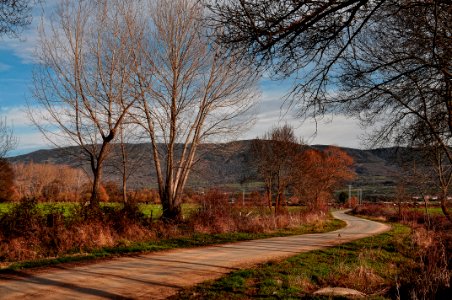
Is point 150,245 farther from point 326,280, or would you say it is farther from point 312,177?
point 312,177

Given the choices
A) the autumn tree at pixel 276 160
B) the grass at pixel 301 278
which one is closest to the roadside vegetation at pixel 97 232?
the grass at pixel 301 278

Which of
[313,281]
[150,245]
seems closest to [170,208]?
[150,245]

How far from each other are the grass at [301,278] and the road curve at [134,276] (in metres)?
0.59

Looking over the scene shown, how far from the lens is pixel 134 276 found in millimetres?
8906

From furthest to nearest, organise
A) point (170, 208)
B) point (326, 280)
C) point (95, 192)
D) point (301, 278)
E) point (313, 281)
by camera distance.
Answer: point (170, 208)
point (95, 192)
point (326, 280)
point (313, 281)
point (301, 278)

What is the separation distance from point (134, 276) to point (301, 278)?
372 centimetres

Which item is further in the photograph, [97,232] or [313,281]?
[97,232]

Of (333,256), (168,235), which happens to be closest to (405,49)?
(333,256)

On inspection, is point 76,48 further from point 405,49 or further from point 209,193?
point 405,49

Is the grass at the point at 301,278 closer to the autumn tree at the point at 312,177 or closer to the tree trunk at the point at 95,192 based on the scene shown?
the tree trunk at the point at 95,192

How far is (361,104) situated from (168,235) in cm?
908

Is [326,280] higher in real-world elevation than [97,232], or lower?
lower

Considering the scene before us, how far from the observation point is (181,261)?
11086mm

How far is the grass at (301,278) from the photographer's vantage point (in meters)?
7.85
